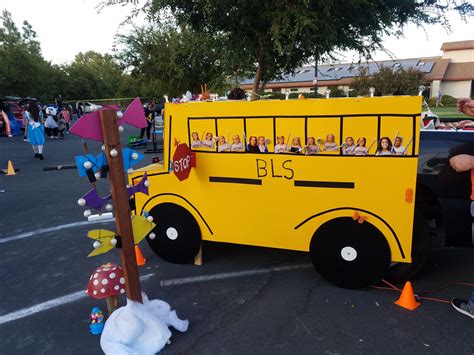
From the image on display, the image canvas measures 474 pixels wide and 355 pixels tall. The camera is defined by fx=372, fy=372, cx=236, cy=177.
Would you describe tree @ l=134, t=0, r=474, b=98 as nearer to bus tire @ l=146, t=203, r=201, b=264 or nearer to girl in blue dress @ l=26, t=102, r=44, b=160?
bus tire @ l=146, t=203, r=201, b=264

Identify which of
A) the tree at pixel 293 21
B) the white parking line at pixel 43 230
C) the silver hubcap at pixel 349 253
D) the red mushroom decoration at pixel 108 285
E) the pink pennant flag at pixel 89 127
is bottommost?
the white parking line at pixel 43 230

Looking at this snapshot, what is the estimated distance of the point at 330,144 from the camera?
326 cm

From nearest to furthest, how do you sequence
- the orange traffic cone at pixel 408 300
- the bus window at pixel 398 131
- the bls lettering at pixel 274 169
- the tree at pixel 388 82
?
the bus window at pixel 398 131
the orange traffic cone at pixel 408 300
the bls lettering at pixel 274 169
the tree at pixel 388 82

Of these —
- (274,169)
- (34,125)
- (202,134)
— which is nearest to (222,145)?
(202,134)

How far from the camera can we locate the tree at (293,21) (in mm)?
5000

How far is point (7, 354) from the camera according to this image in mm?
2760

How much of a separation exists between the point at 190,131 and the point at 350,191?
65.6 inches

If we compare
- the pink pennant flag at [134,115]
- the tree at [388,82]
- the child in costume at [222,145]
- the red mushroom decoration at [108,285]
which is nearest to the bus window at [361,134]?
the child in costume at [222,145]

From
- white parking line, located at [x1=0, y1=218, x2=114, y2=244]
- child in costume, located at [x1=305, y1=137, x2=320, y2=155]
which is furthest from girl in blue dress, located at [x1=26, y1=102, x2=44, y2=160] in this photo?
child in costume, located at [x1=305, y1=137, x2=320, y2=155]

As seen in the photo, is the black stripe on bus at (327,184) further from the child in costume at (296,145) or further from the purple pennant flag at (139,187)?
the purple pennant flag at (139,187)

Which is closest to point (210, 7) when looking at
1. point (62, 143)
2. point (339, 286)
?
point (339, 286)

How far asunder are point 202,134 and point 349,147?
143 cm

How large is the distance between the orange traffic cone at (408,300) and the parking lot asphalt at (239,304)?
0.05 m

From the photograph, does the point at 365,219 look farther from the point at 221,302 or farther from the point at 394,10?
the point at 394,10
